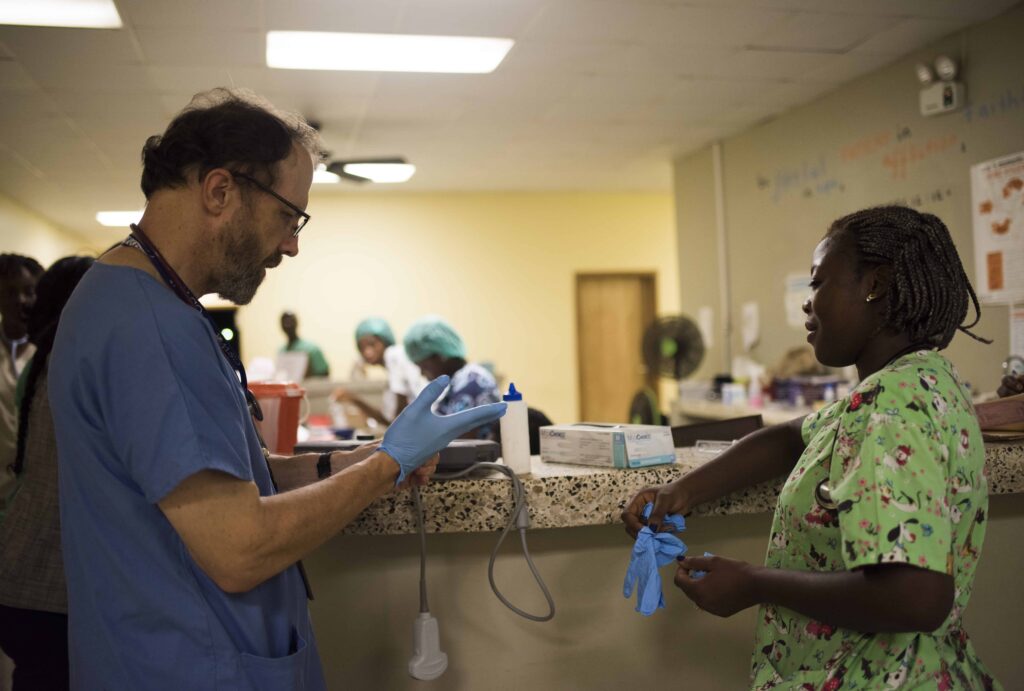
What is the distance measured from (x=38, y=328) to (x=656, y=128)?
177 inches

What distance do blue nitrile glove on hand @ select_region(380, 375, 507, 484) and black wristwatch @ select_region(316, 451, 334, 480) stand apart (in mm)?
261

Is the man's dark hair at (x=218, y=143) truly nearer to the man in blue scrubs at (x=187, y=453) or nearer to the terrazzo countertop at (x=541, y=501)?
the man in blue scrubs at (x=187, y=453)

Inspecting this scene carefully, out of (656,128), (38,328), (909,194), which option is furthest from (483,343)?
(38,328)

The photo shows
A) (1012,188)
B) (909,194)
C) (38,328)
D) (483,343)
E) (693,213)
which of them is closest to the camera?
(38,328)

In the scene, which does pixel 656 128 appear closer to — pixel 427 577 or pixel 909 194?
pixel 909 194

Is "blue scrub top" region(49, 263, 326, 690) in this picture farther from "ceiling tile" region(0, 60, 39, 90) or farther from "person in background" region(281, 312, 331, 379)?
"person in background" region(281, 312, 331, 379)

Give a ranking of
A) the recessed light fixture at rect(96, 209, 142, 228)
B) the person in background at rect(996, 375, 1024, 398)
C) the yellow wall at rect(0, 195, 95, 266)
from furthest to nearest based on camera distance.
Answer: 1. the recessed light fixture at rect(96, 209, 142, 228)
2. the yellow wall at rect(0, 195, 95, 266)
3. the person in background at rect(996, 375, 1024, 398)

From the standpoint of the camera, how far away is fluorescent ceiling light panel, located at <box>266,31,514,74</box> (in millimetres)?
3713

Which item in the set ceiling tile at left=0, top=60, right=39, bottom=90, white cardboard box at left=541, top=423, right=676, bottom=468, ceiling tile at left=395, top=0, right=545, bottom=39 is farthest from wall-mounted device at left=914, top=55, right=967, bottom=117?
ceiling tile at left=0, top=60, right=39, bottom=90

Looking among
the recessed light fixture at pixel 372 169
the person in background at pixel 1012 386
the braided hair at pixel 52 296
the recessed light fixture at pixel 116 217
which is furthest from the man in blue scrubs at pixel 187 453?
the recessed light fixture at pixel 116 217

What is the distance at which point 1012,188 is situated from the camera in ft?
12.0

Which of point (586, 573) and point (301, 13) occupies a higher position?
point (301, 13)

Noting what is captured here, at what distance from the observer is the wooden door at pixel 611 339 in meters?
8.41

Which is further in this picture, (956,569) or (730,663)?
(730,663)
